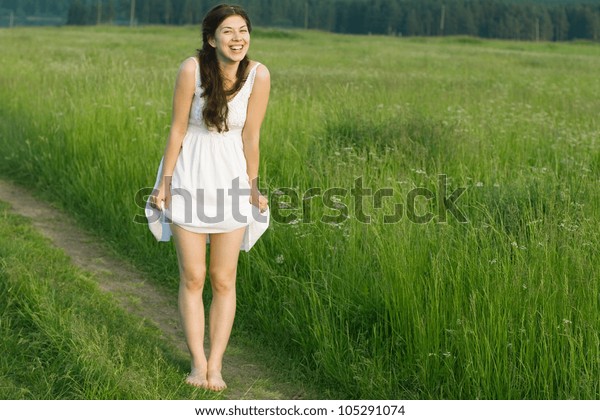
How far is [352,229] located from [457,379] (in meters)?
1.52

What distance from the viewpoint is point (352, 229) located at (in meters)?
6.16

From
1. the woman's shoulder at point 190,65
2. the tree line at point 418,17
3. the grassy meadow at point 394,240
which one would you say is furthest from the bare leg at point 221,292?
the tree line at point 418,17

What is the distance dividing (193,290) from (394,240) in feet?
4.28

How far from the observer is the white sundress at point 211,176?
16.0 ft

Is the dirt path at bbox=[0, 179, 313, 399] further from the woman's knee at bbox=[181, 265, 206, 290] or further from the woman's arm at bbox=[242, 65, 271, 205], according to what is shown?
the woman's arm at bbox=[242, 65, 271, 205]

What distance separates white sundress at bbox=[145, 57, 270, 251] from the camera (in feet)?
16.0

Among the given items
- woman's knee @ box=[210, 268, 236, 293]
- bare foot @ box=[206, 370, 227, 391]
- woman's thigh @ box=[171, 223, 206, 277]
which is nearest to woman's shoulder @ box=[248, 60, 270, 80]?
woman's thigh @ box=[171, 223, 206, 277]

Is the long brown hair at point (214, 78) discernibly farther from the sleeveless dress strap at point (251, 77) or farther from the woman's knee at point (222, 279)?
the woman's knee at point (222, 279)

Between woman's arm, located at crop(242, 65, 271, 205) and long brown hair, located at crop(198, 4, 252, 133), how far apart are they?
0.30 ft

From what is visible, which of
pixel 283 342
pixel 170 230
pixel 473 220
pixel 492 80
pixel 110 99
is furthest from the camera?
pixel 492 80

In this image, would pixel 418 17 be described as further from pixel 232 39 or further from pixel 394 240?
pixel 232 39

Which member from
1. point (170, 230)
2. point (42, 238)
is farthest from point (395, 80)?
point (170, 230)

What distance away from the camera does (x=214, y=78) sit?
15.9 ft
